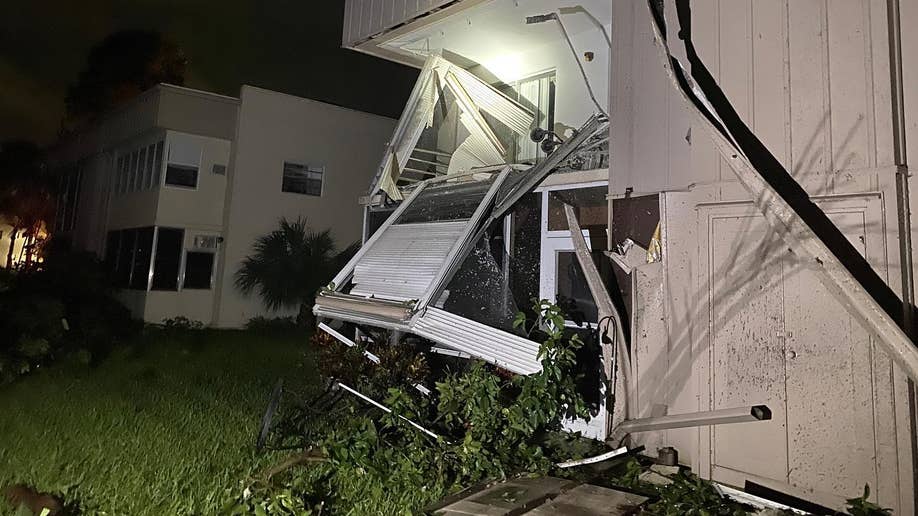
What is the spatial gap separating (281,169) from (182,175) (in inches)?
96.3

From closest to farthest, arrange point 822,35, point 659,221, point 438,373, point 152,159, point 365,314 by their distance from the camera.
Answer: point 822,35
point 659,221
point 365,314
point 438,373
point 152,159

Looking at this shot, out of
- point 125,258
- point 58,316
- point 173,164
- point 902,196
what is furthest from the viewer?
point 125,258

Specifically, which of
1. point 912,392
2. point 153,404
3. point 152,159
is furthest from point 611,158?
point 152,159

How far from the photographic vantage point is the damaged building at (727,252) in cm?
318

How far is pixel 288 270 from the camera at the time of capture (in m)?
13.3

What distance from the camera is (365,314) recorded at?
563 cm

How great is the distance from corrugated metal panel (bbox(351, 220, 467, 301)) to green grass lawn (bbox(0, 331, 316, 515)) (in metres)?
1.84

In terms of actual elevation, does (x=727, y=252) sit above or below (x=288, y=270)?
below

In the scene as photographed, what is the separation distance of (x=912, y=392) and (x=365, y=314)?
4.47 meters

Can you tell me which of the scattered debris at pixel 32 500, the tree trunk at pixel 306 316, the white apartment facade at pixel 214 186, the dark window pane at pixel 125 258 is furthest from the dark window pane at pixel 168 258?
the scattered debris at pixel 32 500

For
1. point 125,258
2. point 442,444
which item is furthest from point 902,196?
point 125,258

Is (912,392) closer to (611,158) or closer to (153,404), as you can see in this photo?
(611,158)

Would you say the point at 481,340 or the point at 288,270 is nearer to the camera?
the point at 481,340

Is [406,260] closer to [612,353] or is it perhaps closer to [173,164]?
[612,353]
